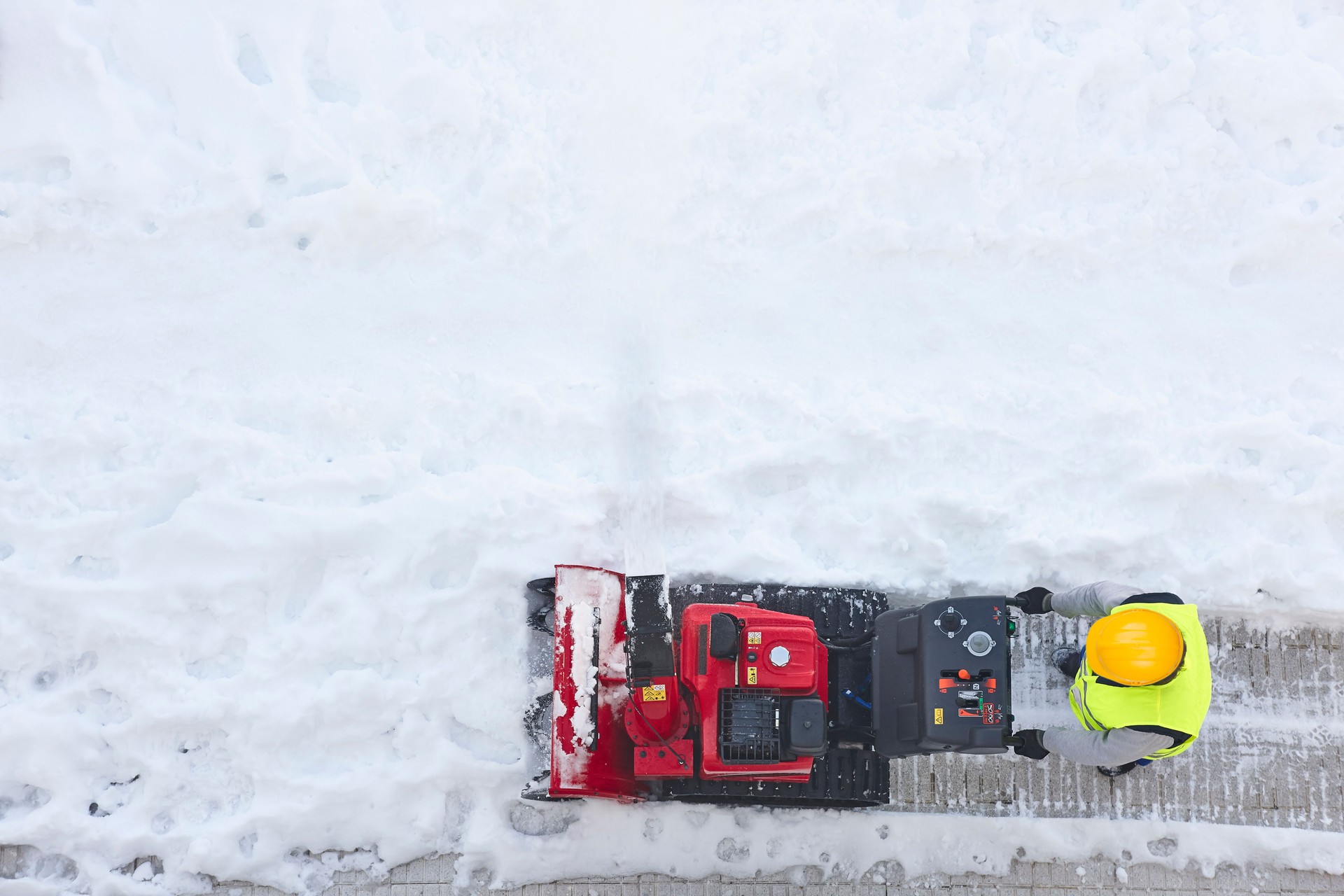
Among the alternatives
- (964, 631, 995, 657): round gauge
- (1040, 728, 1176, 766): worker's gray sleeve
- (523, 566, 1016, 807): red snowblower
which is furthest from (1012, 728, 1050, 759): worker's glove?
(964, 631, 995, 657): round gauge

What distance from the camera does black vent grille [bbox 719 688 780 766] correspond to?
14.8 ft

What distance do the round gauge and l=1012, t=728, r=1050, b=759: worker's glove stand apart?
890mm

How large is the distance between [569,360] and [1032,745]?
3380 mm

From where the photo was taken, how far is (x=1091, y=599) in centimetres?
480

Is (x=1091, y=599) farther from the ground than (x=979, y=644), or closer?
farther from the ground

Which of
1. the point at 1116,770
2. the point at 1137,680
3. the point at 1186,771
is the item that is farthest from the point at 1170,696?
the point at 1186,771

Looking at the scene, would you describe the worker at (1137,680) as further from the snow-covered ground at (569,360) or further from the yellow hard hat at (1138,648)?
the snow-covered ground at (569,360)

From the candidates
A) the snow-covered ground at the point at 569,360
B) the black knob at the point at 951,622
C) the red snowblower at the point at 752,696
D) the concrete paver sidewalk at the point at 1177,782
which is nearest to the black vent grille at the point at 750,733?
the red snowblower at the point at 752,696

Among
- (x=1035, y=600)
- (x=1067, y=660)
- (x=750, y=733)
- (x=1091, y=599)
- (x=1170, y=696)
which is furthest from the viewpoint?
(x=1067, y=660)

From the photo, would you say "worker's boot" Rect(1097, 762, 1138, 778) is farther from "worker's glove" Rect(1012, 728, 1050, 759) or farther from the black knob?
the black knob

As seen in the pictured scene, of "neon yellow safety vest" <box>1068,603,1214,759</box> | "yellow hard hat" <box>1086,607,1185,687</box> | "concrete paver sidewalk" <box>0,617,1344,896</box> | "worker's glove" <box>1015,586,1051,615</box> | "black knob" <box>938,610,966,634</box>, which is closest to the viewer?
"yellow hard hat" <box>1086,607,1185,687</box>

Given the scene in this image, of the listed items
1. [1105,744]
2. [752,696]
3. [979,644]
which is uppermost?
[979,644]

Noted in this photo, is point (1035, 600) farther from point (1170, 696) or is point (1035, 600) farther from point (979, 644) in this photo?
point (1170, 696)

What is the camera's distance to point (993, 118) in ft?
19.3
